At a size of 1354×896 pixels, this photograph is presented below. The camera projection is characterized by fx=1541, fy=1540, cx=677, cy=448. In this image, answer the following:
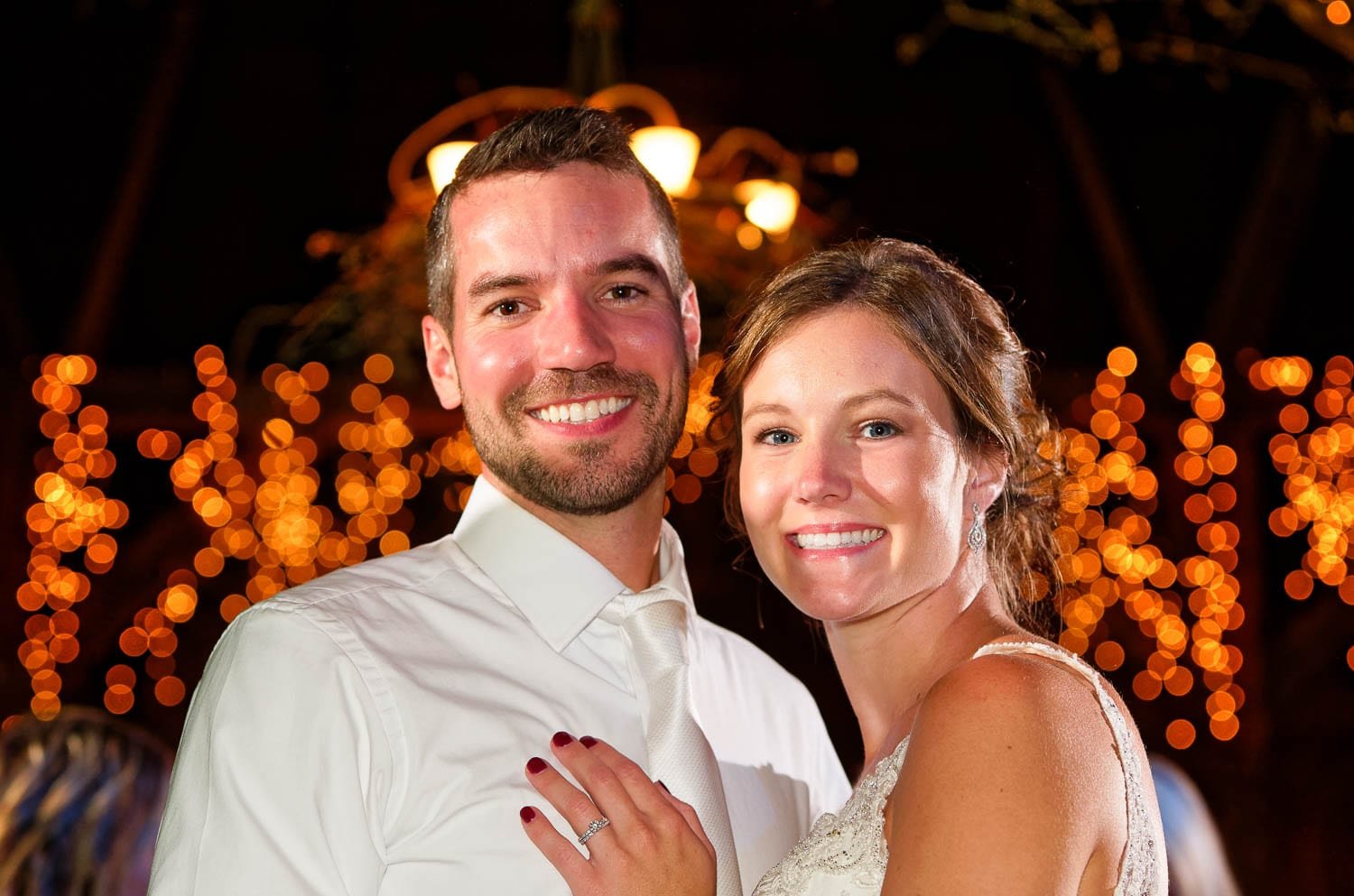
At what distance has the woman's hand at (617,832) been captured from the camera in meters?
1.62

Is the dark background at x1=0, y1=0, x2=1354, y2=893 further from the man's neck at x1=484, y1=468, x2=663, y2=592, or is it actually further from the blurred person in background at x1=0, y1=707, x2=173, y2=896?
the man's neck at x1=484, y1=468, x2=663, y2=592

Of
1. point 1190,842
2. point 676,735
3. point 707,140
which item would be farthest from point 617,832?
point 707,140

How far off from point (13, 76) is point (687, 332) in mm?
5541

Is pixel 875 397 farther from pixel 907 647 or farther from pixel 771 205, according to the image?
pixel 771 205

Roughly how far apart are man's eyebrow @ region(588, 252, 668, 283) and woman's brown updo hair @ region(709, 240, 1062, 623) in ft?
0.47

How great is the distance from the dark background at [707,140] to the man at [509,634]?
4299mm

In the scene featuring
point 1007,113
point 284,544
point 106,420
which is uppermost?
point 1007,113

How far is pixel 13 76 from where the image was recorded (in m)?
6.72

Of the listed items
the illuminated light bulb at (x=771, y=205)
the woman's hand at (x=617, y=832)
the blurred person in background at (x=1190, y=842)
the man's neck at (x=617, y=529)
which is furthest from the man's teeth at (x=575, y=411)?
the blurred person in background at (x=1190, y=842)

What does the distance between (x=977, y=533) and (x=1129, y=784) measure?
1.43 feet

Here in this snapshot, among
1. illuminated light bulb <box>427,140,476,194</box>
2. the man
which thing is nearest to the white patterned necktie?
the man

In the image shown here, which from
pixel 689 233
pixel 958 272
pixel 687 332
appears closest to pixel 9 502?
pixel 689 233

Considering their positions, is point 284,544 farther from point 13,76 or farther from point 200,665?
point 13,76

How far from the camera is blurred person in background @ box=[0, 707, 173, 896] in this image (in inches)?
127
